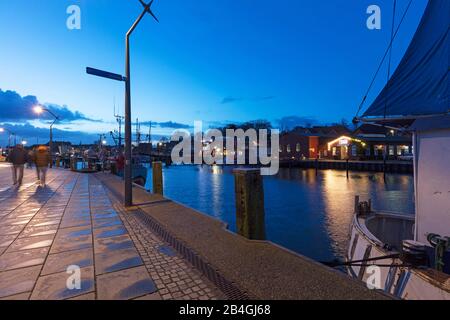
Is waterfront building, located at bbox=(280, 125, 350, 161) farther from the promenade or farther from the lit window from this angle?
the promenade

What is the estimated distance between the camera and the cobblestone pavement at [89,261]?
9.77 feet

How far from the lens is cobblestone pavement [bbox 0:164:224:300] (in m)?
2.98

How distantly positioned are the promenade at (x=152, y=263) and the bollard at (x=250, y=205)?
0.33 metres

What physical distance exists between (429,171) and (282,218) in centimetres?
1262

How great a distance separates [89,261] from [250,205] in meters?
3.01

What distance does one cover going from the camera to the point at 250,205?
498 cm

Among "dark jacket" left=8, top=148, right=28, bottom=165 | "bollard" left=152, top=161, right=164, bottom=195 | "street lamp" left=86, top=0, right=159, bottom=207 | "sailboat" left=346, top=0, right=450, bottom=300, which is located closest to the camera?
"sailboat" left=346, top=0, right=450, bottom=300

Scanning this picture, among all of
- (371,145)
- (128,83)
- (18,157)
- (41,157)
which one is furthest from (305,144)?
(128,83)

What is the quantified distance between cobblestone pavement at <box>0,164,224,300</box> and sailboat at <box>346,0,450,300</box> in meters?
3.84

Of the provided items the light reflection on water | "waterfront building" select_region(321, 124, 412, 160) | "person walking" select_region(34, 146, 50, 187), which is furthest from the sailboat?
"waterfront building" select_region(321, 124, 412, 160)

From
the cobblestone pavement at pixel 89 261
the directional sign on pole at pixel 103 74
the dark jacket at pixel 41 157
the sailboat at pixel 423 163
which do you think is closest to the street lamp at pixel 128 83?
the directional sign on pole at pixel 103 74

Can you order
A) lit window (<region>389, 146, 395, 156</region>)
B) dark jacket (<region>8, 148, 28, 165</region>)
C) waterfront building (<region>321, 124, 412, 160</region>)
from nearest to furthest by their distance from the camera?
dark jacket (<region>8, 148, 28, 165</region>)
waterfront building (<region>321, 124, 412, 160</region>)
lit window (<region>389, 146, 395, 156</region>)

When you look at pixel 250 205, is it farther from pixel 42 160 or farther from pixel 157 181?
pixel 42 160
